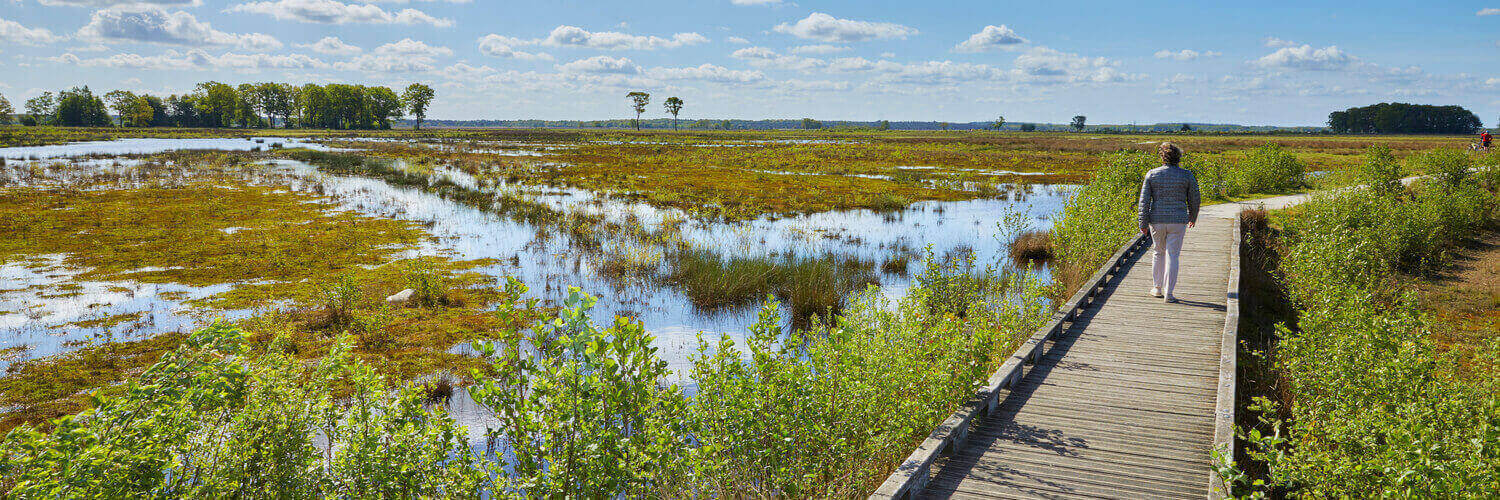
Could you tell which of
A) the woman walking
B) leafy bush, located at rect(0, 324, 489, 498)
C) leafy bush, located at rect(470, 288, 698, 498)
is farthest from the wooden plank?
leafy bush, located at rect(0, 324, 489, 498)

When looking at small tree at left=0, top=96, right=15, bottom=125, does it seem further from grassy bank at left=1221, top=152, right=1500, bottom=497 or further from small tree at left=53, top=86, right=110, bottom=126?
grassy bank at left=1221, top=152, right=1500, bottom=497

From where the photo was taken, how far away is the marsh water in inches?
472

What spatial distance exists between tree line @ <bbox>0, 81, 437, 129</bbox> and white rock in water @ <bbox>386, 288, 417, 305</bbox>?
13187cm

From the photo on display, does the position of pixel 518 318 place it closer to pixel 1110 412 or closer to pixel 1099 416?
pixel 1099 416

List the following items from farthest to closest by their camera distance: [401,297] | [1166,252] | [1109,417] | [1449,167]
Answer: [1449,167], [401,297], [1166,252], [1109,417]

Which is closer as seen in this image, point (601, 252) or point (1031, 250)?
point (601, 252)

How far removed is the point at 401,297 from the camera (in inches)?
540

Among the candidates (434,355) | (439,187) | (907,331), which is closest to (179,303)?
(434,355)

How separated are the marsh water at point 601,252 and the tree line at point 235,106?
115801mm

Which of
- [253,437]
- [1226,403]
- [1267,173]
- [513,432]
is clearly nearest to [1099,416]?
[1226,403]

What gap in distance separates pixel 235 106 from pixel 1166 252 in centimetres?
15937

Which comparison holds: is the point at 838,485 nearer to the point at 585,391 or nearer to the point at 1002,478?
the point at 1002,478

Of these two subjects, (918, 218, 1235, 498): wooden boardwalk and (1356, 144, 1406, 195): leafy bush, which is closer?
(918, 218, 1235, 498): wooden boardwalk

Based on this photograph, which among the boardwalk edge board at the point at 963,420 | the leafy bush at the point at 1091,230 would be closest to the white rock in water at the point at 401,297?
the boardwalk edge board at the point at 963,420
